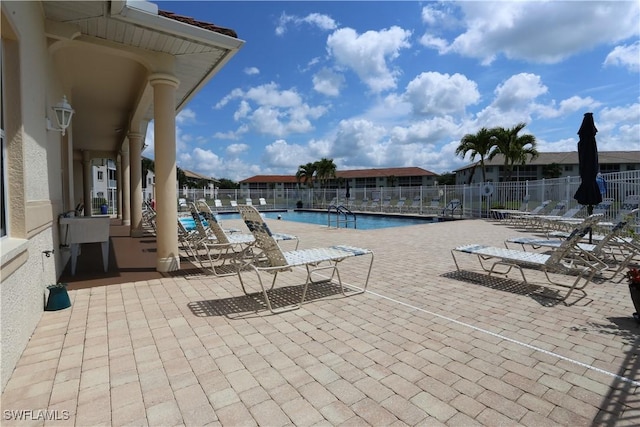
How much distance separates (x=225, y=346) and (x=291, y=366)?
2.23ft

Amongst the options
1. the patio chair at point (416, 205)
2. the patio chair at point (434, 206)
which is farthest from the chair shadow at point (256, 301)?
the patio chair at point (416, 205)

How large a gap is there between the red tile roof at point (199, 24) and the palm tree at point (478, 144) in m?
24.5

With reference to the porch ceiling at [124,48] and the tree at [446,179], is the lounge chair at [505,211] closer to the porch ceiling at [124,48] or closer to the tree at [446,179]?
the porch ceiling at [124,48]

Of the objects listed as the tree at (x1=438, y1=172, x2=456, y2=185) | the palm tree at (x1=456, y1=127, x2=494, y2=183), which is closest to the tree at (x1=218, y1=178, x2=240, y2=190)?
the tree at (x1=438, y1=172, x2=456, y2=185)

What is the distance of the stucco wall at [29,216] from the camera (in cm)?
256

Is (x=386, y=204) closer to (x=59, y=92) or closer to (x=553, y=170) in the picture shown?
Answer: (x=59, y=92)

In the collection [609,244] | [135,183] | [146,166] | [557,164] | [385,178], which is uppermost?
[146,166]

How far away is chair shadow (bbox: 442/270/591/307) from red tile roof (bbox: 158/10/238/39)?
16.1 feet

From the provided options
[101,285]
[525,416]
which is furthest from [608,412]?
[101,285]

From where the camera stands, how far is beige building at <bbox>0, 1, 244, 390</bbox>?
9.60 feet

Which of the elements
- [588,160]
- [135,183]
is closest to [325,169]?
[135,183]

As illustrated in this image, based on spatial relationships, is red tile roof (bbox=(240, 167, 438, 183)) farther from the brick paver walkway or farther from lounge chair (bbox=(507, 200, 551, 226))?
the brick paver walkway

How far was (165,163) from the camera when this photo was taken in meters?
5.57

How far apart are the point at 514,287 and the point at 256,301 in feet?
11.7
